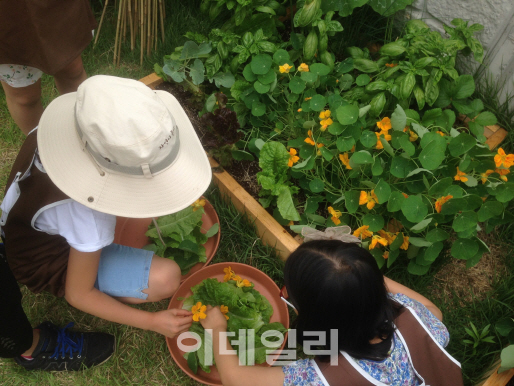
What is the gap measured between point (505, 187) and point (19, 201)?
162 cm

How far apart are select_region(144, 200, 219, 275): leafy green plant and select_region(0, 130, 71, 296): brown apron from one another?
359 millimetres

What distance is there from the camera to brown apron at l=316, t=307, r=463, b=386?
1120 millimetres

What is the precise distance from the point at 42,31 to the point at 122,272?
905mm

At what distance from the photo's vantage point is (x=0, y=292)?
1286mm

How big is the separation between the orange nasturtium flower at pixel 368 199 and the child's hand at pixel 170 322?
0.77 m

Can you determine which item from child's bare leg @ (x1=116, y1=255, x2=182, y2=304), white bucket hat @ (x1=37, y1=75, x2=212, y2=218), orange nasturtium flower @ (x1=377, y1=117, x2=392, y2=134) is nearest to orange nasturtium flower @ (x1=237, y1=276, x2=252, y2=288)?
child's bare leg @ (x1=116, y1=255, x2=182, y2=304)

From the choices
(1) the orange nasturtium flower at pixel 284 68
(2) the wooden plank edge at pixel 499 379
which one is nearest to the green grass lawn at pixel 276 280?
(2) the wooden plank edge at pixel 499 379

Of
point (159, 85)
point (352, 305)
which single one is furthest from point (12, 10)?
point (352, 305)

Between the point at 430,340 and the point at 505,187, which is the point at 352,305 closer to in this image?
the point at 430,340

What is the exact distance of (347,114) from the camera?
157 centimetres

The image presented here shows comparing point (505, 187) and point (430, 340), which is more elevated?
point (505, 187)

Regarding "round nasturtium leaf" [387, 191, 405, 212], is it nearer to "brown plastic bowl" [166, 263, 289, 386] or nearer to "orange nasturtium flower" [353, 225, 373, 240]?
"orange nasturtium flower" [353, 225, 373, 240]

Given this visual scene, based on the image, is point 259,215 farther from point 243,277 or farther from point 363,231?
point 363,231

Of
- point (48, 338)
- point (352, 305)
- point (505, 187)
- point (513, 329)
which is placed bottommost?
point (48, 338)
